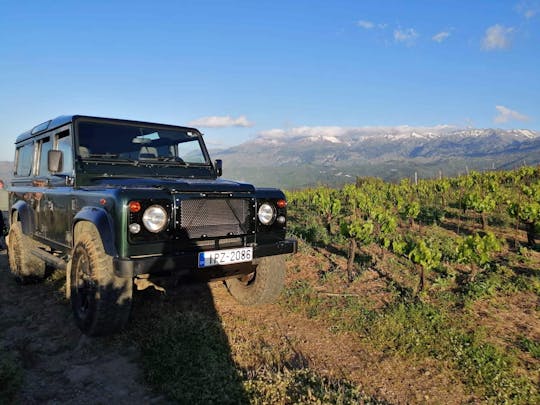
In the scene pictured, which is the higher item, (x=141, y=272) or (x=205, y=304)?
(x=141, y=272)

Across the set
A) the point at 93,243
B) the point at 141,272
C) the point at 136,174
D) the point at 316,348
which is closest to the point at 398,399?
the point at 316,348

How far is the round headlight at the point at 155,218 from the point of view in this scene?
3.57 metres

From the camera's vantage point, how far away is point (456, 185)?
20469 millimetres

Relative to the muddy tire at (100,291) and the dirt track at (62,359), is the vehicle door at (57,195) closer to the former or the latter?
the muddy tire at (100,291)

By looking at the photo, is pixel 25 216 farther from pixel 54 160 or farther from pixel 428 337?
pixel 428 337

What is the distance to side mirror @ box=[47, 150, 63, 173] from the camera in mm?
4559

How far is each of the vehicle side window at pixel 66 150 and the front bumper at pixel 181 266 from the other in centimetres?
180

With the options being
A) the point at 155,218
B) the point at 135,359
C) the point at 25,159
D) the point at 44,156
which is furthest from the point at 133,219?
the point at 25,159

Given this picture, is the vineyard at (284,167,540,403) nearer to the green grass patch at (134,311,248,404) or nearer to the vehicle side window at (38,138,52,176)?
the green grass patch at (134,311,248,404)

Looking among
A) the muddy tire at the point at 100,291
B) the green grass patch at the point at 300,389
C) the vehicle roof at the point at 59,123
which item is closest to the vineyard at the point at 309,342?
the green grass patch at the point at 300,389

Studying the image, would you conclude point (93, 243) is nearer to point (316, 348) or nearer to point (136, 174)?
point (136, 174)

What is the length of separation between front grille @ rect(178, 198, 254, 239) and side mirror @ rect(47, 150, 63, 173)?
1926mm

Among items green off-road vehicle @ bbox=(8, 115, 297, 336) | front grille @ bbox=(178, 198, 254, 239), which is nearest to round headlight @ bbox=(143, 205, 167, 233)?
green off-road vehicle @ bbox=(8, 115, 297, 336)

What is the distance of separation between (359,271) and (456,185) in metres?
16.0
